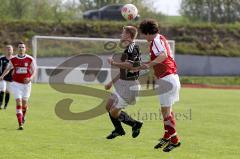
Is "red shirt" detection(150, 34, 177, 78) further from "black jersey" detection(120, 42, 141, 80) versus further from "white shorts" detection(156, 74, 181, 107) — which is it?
"black jersey" detection(120, 42, 141, 80)

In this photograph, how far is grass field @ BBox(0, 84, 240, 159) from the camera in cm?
1137

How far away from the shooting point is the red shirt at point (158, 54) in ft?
35.3

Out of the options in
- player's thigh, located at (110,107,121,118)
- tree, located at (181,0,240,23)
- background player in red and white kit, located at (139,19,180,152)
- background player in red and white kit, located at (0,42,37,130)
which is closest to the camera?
background player in red and white kit, located at (139,19,180,152)

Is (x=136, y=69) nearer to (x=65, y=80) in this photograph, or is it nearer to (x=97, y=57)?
(x=65, y=80)

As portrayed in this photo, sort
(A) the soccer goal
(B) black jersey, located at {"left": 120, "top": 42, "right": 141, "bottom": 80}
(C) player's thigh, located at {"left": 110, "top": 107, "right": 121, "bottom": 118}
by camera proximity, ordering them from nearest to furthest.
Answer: (B) black jersey, located at {"left": 120, "top": 42, "right": 141, "bottom": 80}, (C) player's thigh, located at {"left": 110, "top": 107, "right": 121, "bottom": 118}, (A) the soccer goal

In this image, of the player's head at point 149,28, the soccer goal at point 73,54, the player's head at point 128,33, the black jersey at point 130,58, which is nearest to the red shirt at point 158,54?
the player's head at point 149,28

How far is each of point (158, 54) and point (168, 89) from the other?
707 mm

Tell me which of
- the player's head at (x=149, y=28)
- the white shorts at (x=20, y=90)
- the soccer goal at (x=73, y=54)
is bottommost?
the soccer goal at (x=73, y=54)

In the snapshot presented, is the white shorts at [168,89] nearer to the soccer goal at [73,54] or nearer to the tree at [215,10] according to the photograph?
the soccer goal at [73,54]

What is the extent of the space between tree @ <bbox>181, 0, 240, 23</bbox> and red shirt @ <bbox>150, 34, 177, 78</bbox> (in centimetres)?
6293

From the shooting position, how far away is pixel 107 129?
50.0 feet

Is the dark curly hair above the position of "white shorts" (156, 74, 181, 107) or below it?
above

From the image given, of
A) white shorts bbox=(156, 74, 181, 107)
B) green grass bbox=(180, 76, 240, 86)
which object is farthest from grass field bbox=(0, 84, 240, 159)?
green grass bbox=(180, 76, 240, 86)

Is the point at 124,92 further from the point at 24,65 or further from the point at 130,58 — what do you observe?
the point at 24,65
